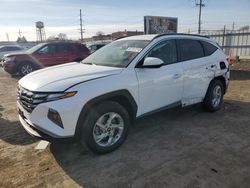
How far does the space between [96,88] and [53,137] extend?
2.80ft

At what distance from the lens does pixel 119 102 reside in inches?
144

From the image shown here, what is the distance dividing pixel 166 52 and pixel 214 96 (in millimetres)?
1971

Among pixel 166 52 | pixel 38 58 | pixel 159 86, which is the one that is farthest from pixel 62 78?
pixel 38 58

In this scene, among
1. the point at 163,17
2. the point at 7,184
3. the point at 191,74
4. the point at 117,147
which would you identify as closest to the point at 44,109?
the point at 7,184

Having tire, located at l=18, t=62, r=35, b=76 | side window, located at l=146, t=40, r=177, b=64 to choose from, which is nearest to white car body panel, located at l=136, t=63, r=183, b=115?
side window, located at l=146, t=40, r=177, b=64

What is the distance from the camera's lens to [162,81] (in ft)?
13.2

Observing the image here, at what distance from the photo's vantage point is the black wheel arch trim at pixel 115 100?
3127mm

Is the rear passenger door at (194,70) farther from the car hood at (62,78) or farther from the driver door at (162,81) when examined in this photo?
the car hood at (62,78)

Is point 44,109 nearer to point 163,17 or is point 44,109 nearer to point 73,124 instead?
point 73,124

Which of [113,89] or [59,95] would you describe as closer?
[59,95]

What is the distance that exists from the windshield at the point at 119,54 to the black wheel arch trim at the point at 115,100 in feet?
1.72

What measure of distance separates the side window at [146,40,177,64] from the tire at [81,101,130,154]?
1185mm

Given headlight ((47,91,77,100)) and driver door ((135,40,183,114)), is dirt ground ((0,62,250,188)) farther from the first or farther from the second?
headlight ((47,91,77,100))

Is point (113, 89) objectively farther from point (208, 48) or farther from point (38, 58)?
point (38, 58)
